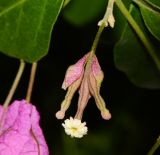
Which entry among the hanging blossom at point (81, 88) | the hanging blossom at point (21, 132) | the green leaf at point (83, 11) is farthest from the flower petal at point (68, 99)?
the green leaf at point (83, 11)

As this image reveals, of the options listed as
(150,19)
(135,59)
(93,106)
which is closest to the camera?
(150,19)

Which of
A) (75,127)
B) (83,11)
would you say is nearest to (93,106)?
(83,11)

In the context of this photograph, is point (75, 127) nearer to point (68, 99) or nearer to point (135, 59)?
point (68, 99)

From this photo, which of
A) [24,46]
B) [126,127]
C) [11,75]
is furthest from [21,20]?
[126,127]

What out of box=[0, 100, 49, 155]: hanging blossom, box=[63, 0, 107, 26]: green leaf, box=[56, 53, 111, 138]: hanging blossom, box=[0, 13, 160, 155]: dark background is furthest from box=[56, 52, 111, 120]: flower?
box=[0, 13, 160, 155]: dark background

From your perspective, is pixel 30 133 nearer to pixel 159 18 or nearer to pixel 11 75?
pixel 159 18

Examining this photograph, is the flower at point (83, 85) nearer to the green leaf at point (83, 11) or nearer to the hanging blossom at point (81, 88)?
the hanging blossom at point (81, 88)
